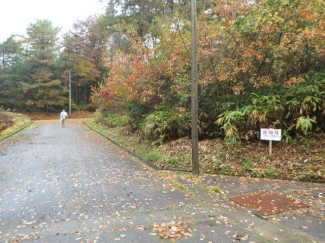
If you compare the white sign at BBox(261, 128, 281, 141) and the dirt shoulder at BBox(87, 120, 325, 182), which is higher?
the white sign at BBox(261, 128, 281, 141)

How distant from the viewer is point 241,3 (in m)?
8.12

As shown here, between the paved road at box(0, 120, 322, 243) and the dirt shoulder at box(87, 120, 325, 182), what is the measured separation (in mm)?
1265

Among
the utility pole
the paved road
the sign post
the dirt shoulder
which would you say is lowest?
the paved road

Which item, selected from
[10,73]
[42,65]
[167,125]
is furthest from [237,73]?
[10,73]

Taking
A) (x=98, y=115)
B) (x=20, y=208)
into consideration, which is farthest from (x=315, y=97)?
(x=98, y=115)

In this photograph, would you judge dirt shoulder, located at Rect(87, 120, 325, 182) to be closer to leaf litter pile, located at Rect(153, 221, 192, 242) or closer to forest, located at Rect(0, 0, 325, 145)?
forest, located at Rect(0, 0, 325, 145)

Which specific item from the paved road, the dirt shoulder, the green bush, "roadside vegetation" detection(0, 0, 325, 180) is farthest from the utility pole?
the green bush

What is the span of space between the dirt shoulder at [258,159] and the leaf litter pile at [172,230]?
316 centimetres

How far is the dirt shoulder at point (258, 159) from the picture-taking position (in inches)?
245

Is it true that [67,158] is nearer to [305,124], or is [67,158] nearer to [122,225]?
[122,225]

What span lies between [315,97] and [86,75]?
35.6 metres

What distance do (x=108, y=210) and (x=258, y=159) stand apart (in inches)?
173

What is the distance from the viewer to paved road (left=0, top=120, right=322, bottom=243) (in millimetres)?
3643

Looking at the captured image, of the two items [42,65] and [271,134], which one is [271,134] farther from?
[42,65]
